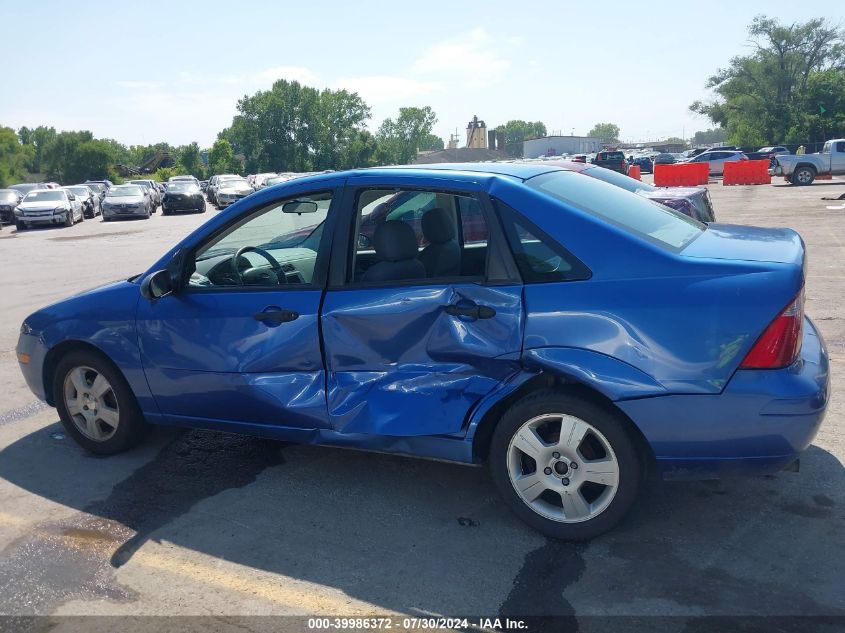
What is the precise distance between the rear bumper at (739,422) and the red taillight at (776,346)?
0.12 feet

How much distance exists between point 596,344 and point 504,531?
1054 mm

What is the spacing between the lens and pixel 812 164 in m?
30.8

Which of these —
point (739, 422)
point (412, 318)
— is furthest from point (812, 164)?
point (412, 318)

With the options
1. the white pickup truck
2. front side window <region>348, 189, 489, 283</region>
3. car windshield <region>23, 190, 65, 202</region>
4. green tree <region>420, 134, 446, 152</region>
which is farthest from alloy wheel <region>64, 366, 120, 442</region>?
green tree <region>420, 134, 446, 152</region>

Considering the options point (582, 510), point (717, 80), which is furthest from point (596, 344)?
point (717, 80)

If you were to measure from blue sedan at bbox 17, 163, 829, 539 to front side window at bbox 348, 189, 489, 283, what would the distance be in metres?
0.01

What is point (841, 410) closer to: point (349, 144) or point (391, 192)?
point (391, 192)

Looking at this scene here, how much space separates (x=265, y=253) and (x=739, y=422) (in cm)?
284

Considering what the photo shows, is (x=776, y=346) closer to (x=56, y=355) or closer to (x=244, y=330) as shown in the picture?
(x=244, y=330)

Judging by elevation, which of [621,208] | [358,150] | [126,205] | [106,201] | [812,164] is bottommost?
[126,205]

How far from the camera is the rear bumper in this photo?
3.17m

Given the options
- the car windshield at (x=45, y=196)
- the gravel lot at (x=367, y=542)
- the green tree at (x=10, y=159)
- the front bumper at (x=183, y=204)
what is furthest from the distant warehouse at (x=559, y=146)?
the gravel lot at (x=367, y=542)

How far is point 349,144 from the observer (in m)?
102

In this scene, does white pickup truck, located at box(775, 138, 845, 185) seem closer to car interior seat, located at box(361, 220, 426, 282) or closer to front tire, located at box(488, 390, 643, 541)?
car interior seat, located at box(361, 220, 426, 282)
